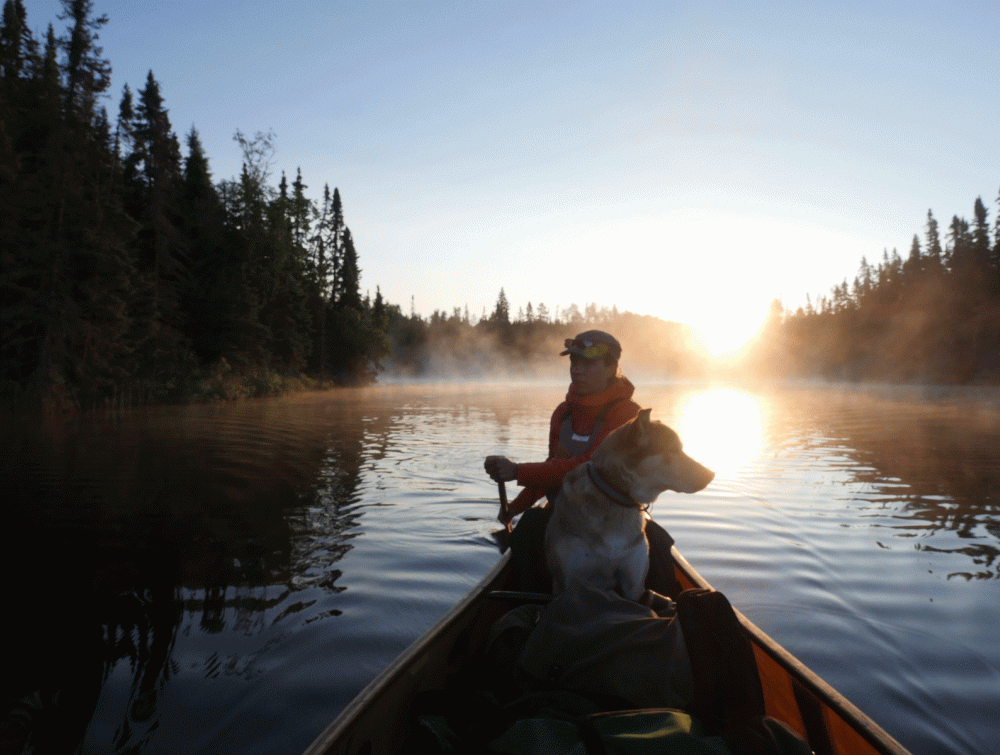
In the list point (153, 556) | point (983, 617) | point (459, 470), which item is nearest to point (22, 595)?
point (153, 556)

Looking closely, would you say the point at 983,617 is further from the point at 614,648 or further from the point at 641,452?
the point at 614,648

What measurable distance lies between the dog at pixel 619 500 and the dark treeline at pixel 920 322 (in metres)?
71.2

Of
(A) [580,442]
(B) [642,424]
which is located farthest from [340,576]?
(B) [642,424]

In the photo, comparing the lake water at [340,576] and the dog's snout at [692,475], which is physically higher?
the dog's snout at [692,475]

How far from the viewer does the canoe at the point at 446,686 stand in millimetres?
1924

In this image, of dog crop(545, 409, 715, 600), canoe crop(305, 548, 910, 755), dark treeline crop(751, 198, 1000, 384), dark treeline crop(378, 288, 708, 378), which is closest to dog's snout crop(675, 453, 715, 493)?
dog crop(545, 409, 715, 600)

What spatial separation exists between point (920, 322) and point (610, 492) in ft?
275

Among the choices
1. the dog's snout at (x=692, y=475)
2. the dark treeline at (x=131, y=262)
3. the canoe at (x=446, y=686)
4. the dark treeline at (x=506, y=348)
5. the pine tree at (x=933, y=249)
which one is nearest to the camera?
the canoe at (x=446, y=686)

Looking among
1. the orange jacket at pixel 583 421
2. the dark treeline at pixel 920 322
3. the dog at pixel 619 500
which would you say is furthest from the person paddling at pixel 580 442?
the dark treeline at pixel 920 322

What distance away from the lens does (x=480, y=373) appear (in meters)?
99.1

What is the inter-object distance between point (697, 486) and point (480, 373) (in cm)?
9560

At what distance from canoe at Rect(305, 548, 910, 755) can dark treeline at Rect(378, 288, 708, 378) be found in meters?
88.2

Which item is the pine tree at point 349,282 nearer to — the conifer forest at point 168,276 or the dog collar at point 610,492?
the conifer forest at point 168,276

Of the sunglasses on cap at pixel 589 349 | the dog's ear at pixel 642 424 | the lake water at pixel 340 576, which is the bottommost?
the lake water at pixel 340 576
